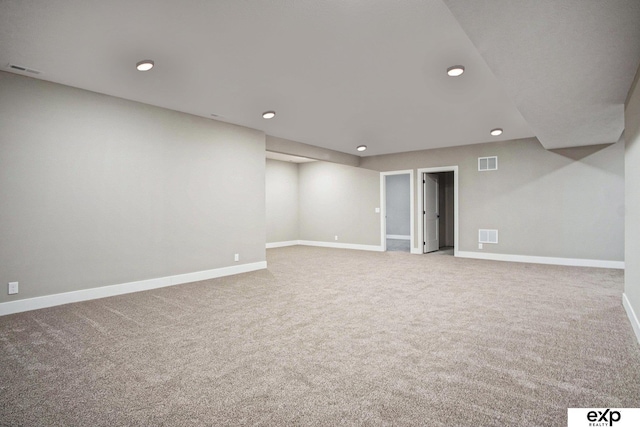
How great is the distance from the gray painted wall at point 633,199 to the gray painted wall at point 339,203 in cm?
589

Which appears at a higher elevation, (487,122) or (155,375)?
(487,122)

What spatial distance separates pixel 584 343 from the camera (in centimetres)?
288

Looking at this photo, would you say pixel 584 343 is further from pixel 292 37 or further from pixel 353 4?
pixel 292 37

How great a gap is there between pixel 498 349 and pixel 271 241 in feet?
26.8

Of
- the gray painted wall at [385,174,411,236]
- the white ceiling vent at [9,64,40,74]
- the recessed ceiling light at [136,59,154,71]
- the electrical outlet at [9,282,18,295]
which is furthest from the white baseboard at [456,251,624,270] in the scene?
the white ceiling vent at [9,64,40,74]

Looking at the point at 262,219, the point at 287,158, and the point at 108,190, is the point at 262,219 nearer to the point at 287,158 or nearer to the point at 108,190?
the point at 108,190

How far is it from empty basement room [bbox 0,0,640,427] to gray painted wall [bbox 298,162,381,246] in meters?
2.20

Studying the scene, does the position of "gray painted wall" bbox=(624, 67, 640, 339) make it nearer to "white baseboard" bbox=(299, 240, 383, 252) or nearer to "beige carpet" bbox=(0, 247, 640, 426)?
"beige carpet" bbox=(0, 247, 640, 426)

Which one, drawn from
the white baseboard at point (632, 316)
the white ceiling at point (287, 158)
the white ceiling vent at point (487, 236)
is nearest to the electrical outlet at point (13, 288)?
the white baseboard at point (632, 316)

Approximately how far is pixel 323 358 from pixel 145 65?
337 cm

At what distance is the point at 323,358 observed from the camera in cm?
262

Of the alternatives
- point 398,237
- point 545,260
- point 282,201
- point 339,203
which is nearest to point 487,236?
point 545,260

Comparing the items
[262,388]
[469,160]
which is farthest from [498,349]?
[469,160]

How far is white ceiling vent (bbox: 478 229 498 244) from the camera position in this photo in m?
7.52
